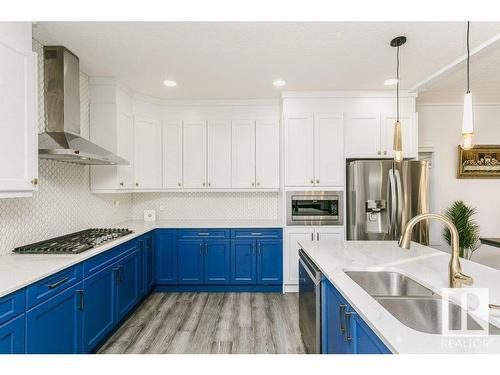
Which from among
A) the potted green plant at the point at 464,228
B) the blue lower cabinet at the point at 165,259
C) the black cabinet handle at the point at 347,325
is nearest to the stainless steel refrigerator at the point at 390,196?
the potted green plant at the point at 464,228

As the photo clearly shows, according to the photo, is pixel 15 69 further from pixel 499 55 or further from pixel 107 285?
pixel 499 55

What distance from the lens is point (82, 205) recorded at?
3.13m

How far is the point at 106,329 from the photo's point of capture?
2.47 m

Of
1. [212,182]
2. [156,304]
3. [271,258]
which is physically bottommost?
[156,304]

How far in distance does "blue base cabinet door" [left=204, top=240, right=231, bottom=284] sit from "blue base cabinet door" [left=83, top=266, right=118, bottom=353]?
133 centimetres

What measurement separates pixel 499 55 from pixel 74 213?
4.63 m

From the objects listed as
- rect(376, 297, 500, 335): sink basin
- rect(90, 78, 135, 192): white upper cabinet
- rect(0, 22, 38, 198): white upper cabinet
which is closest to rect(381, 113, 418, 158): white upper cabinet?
rect(376, 297, 500, 335): sink basin

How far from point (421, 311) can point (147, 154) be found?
3611mm

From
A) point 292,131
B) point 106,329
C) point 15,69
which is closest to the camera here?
point 15,69

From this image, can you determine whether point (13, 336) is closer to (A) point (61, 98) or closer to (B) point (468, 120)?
(A) point (61, 98)

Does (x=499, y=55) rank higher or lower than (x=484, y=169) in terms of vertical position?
higher
